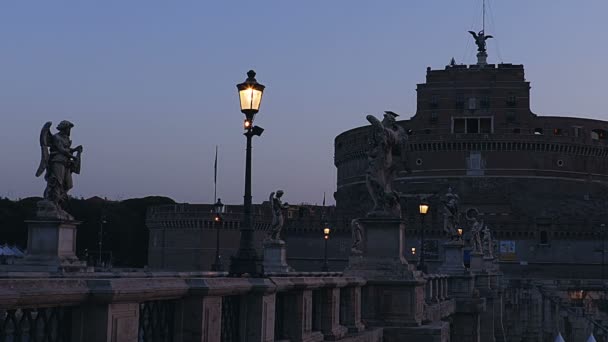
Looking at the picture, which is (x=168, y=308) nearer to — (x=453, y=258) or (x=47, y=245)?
(x=47, y=245)

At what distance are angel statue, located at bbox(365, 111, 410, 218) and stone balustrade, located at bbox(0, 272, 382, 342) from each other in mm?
3701

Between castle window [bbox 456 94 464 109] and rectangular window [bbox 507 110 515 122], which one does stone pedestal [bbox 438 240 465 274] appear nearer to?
rectangular window [bbox 507 110 515 122]

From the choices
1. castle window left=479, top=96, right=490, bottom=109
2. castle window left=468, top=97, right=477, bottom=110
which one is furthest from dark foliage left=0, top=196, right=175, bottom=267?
castle window left=479, top=96, right=490, bottom=109

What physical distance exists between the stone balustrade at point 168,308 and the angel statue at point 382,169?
3701 millimetres

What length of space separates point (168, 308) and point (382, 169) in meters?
9.29

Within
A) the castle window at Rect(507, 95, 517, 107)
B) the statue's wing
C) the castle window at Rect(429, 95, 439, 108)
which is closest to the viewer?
the statue's wing

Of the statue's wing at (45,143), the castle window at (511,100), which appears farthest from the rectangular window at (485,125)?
the statue's wing at (45,143)

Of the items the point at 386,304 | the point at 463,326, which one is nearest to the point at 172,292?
the point at 386,304

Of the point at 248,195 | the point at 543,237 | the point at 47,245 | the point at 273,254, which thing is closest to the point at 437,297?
the point at 273,254

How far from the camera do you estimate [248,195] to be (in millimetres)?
13945

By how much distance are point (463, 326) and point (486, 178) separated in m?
66.0

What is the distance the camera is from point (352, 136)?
10762 centimetres

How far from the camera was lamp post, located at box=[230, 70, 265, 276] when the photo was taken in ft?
41.3

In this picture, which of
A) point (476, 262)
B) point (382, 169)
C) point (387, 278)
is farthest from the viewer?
point (476, 262)
